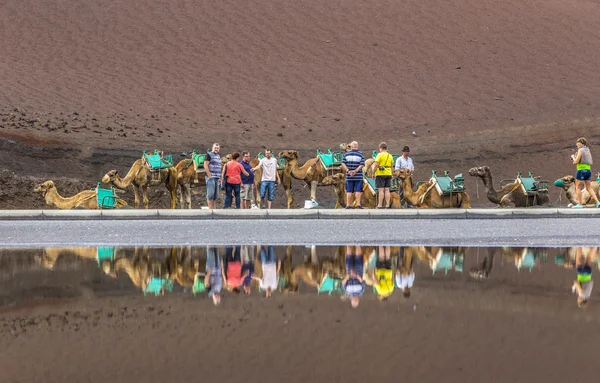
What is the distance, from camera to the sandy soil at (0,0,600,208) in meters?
47.7

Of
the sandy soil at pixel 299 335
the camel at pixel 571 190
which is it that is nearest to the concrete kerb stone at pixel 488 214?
the camel at pixel 571 190

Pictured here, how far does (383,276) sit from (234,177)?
15.2 m

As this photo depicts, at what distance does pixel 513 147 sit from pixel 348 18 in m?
24.0

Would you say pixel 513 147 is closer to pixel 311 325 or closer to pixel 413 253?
pixel 413 253

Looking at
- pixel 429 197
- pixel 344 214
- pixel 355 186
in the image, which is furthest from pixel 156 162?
pixel 429 197

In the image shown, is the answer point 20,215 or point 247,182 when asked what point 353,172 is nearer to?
point 247,182

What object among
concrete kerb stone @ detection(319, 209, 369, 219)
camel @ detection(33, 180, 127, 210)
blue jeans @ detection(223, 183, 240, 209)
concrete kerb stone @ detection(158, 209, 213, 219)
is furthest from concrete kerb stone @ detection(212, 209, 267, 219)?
camel @ detection(33, 180, 127, 210)

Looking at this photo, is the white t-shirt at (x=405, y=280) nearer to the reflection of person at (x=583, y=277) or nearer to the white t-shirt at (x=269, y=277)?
the white t-shirt at (x=269, y=277)

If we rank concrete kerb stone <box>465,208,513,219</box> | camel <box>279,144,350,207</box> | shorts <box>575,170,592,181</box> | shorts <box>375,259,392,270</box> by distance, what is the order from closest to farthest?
shorts <box>375,259,392,270</box>, concrete kerb stone <box>465,208,513,219</box>, shorts <box>575,170,592,181</box>, camel <box>279,144,350,207</box>

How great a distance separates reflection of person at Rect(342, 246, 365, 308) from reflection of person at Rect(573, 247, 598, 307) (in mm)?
1908

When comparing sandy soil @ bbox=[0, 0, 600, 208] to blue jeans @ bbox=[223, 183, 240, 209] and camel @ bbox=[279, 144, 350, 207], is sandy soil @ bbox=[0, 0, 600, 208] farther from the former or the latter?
blue jeans @ bbox=[223, 183, 240, 209]

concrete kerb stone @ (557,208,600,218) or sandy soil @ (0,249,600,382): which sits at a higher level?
concrete kerb stone @ (557,208,600,218)

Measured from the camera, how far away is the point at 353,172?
26547 mm

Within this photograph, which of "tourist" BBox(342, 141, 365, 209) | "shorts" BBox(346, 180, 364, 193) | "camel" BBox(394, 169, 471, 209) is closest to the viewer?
"tourist" BBox(342, 141, 365, 209)
